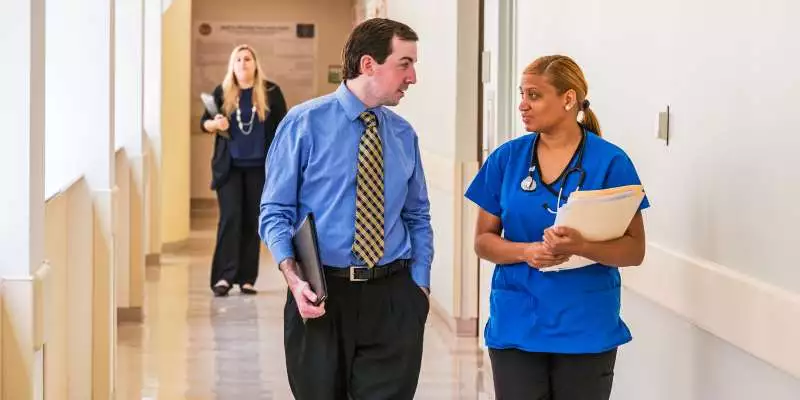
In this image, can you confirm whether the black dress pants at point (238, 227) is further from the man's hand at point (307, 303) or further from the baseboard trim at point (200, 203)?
the baseboard trim at point (200, 203)

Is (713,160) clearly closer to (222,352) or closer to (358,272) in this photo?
(358,272)

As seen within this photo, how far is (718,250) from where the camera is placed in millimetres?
4004

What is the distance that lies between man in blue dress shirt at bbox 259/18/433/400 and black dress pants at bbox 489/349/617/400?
31 cm

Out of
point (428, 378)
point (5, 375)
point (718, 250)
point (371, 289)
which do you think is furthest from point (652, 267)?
point (428, 378)

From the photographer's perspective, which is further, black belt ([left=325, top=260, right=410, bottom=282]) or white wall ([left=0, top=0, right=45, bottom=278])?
white wall ([left=0, top=0, right=45, bottom=278])

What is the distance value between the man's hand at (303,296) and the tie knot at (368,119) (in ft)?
1.50

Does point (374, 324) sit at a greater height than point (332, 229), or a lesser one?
lesser

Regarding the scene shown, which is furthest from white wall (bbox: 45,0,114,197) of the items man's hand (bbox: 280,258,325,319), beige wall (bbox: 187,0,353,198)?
beige wall (bbox: 187,0,353,198)

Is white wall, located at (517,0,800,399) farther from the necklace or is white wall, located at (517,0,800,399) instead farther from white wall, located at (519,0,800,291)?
the necklace

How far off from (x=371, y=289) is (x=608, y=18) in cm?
183

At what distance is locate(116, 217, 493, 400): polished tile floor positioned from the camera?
274 inches

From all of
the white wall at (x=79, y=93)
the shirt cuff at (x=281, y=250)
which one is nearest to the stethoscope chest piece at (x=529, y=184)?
the shirt cuff at (x=281, y=250)

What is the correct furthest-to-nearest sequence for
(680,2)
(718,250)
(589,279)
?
(680,2) < (718,250) < (589,279)

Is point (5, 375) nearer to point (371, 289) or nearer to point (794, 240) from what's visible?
point (371, 289)
